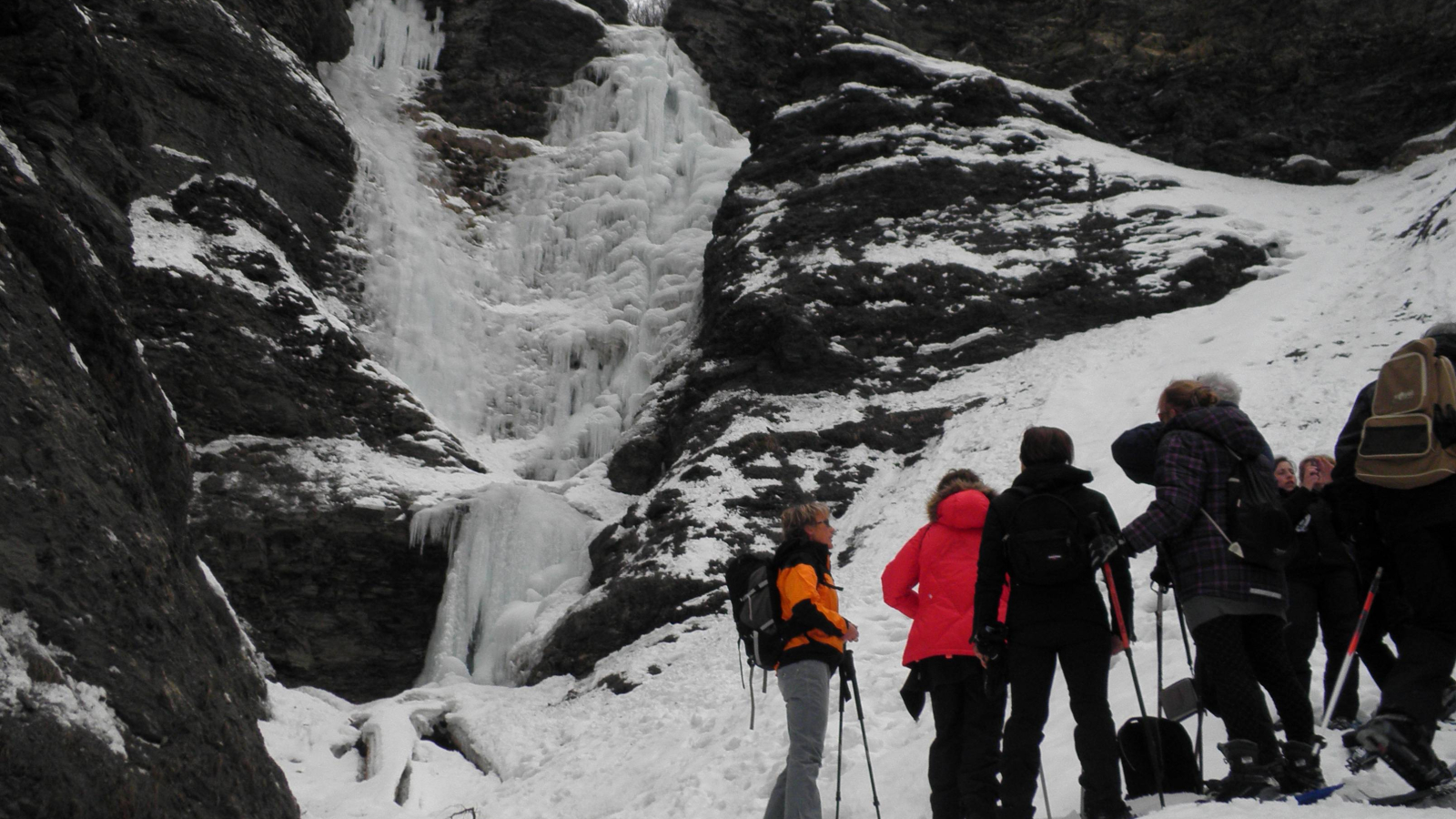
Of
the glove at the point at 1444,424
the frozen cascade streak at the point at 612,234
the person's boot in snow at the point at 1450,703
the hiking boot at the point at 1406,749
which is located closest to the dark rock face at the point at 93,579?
the hiking boot at the point at 1406,749

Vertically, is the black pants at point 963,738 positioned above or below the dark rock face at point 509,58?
below

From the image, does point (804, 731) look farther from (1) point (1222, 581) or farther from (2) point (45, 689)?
(2) point (45, 689)

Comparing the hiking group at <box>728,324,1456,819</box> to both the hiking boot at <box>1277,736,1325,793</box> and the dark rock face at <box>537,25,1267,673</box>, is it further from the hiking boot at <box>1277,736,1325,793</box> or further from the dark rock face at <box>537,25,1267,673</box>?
the dark rock face at <box>537,25,1267,673</box>

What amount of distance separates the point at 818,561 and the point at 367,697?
41.8ft

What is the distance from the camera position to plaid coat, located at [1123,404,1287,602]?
436 cm

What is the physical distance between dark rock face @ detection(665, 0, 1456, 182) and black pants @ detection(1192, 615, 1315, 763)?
20.8 m

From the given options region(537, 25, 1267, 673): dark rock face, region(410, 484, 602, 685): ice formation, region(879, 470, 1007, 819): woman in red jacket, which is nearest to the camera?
region(879, 470, 1007, 819): woman in red jacket

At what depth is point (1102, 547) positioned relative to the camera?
432cm

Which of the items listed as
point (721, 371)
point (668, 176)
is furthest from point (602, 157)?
point (721, 371)

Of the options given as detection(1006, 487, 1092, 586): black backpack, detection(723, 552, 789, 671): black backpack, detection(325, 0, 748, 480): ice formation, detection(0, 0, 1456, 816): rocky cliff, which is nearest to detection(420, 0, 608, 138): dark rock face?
detection(0, 0, 1456, 816): rocky cliff

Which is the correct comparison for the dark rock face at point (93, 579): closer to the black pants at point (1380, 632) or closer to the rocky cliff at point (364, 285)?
the rocky cliff at point (364, 285)

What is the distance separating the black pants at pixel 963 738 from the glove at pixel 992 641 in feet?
0.78

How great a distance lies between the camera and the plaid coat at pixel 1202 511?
4363 mm

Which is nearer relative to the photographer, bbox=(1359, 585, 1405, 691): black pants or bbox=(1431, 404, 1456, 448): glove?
bbox=(1431, 404, 1456, 448): glove
